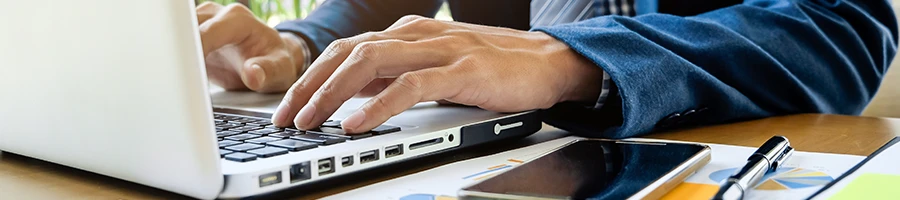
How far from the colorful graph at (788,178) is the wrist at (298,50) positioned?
66cm

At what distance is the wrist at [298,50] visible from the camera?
0.99 metres

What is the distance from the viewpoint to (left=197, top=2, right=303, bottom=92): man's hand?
88 cm

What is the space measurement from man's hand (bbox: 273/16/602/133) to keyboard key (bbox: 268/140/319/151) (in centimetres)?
5

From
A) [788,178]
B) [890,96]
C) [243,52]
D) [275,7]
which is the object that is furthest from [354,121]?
[275,7]

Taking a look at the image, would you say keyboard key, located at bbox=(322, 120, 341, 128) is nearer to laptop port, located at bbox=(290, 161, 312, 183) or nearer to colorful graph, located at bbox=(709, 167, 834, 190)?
laptop port, located at bbox=(290, 161, 312, 183)

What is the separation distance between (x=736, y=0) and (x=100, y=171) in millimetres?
742

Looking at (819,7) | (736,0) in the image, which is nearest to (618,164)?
(819,7)

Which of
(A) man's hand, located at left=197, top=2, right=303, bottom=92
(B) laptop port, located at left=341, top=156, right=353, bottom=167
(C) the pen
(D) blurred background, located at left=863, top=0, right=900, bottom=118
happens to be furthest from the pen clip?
(D) blurred background, located at left=863, top=0, right=900, bottom=118

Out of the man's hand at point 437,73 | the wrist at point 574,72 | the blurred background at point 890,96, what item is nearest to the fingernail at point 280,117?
the man's hand at point 437,73

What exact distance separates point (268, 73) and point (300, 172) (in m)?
0.52

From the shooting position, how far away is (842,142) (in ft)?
1.77

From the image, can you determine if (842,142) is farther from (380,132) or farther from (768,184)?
(380,132)

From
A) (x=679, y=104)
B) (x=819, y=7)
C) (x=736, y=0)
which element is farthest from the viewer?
(x=736, y=0)

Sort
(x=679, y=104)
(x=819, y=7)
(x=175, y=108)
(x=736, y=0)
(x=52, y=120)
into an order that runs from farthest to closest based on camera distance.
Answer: (x=736, y=0)
(x=819, y=7)
(x=679, y=104)
(x=52, y=120)
(x=175, y=108)
